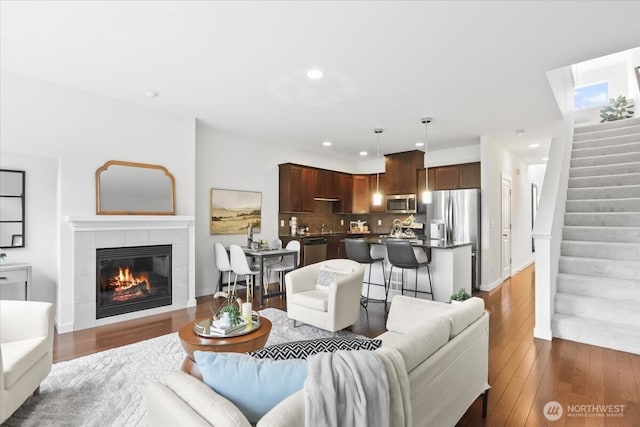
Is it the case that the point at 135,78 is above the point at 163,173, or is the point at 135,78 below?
above

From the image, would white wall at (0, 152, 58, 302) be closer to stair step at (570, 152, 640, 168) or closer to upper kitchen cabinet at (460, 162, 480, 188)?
upper kitchen cabinet at (460, 162, 480, 188)

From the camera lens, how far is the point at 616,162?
16.1 feet

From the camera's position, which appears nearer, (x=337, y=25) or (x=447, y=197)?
(x=337, y=25)

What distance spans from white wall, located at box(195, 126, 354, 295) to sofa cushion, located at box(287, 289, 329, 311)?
2.29 m

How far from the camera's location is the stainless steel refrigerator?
5918mm

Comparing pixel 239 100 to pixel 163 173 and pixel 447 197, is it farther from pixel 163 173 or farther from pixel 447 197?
pixel 447 197

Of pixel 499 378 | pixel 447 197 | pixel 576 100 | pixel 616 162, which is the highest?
pixel 576 100

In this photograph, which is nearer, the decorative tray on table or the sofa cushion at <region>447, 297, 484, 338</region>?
the sofa cushion at <region>447, 297, 484, 338</region>

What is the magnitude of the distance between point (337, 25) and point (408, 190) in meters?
3.92

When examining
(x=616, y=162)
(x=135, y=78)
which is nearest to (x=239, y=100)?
(x=135, y=78)

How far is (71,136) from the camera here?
375cm

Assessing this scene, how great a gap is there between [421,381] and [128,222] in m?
3.97

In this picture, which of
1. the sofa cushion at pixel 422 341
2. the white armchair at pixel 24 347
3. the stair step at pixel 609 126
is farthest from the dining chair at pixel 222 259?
the stair step at pixel 609 126

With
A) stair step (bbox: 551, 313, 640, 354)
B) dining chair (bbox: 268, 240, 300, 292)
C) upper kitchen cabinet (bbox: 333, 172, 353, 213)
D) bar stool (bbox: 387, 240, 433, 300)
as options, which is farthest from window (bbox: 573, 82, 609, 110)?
dining chair (bbox: 268, 240, 300, 292)
